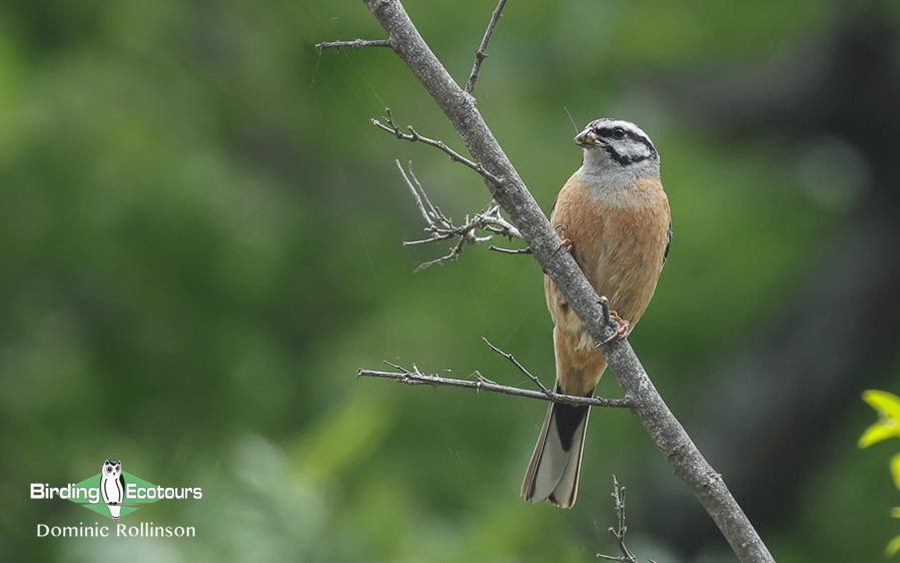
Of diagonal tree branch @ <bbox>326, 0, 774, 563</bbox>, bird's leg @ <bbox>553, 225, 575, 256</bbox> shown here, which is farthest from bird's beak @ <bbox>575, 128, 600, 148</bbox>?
diagonal tree branch @ <bbox>326, 0, 774, 563</bbox>

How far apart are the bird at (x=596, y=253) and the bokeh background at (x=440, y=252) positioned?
247cm

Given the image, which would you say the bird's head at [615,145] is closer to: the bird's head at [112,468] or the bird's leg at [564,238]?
the bird's leg at [564,238]

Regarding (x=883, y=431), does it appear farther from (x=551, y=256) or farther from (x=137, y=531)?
(x=137, y=531)

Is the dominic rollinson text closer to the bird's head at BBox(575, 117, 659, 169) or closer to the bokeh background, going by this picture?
the bokeh background

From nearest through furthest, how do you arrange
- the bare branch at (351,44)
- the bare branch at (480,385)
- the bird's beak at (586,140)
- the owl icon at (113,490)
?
the bare branch at (480,385), the bare branch at (351,44), the bird's beak at (586,140), the owl icon at (113,490)

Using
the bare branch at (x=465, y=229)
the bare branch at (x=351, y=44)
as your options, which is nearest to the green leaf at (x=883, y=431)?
the bare branch at (x=465, y=229)

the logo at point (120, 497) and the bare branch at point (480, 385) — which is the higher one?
the logo at point (120, 497)

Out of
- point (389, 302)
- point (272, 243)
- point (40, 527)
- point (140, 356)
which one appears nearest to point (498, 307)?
point (389, 302)

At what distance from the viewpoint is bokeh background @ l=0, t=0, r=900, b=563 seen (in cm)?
860

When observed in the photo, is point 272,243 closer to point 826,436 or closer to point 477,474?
point 477,474

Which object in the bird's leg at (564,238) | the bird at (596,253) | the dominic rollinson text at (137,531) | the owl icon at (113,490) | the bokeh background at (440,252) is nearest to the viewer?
the bird's leg at (564,238)

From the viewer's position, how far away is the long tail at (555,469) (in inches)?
193

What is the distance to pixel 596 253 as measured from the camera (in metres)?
4.88

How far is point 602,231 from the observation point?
16.1 feet
